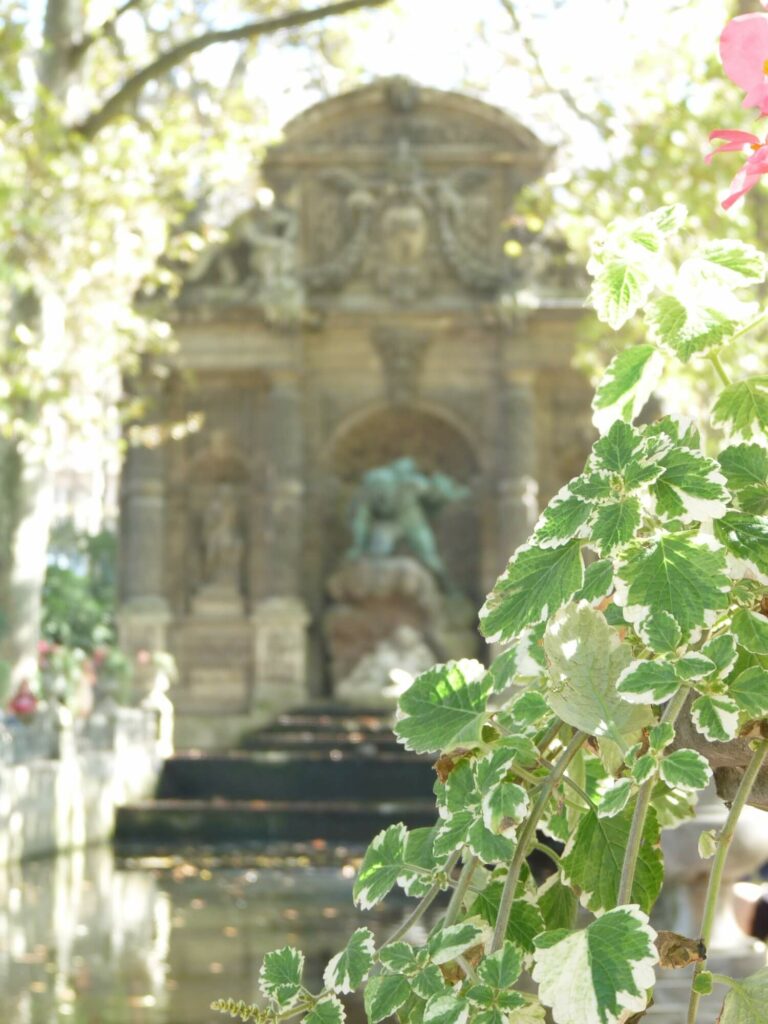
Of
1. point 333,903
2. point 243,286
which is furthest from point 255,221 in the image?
point 333,903

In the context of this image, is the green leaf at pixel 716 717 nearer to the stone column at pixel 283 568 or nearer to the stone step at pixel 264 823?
the stone step at pixel 264 823

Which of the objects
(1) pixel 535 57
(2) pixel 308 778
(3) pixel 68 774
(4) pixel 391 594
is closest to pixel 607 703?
(3) pixel 68 774

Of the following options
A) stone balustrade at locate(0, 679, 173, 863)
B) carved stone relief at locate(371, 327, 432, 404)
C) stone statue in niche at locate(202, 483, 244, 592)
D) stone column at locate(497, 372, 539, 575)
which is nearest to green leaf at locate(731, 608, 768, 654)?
stone balustrade at locate(0, 679, 173, 863)

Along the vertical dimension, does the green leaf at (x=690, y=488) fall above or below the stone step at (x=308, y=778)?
above

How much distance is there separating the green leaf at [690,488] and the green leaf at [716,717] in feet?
0.49

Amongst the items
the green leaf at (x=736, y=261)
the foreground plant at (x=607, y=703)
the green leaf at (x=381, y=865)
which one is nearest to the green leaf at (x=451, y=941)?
the foreground plant at (x=607, y=703)

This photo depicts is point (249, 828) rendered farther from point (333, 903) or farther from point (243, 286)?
point (243, 286)

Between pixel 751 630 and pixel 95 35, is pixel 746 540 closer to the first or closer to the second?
pixel 751 630

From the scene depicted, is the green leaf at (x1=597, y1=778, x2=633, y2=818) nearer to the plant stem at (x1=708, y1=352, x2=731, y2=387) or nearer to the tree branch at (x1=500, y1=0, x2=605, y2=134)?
the plant stem at (x1=708, y1=352, x2=731, y2=387)

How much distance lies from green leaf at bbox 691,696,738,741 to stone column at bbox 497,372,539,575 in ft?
62.2

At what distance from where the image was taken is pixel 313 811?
548 inches

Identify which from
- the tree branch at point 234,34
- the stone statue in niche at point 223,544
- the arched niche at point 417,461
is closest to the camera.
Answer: the tree branch at point 234,34

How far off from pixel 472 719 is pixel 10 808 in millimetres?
10934

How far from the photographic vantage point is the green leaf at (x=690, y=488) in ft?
4.51
